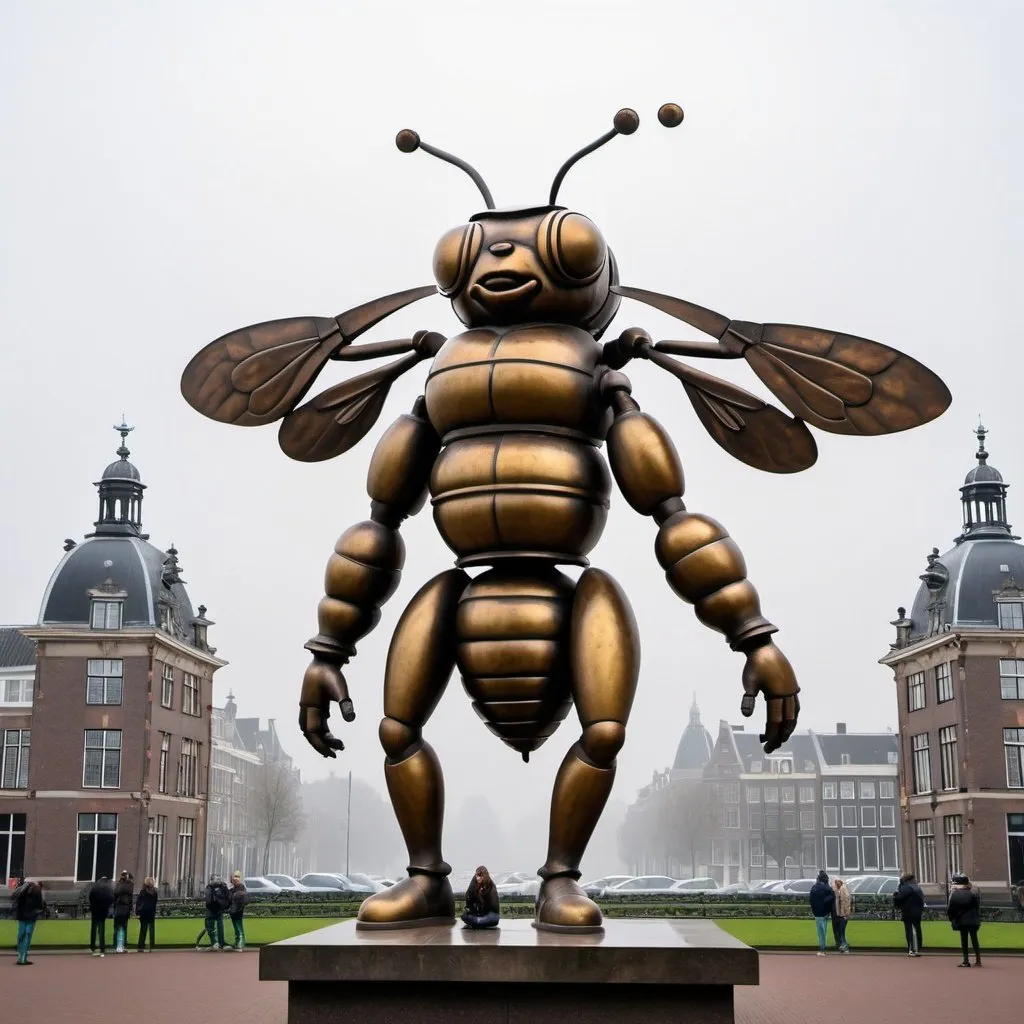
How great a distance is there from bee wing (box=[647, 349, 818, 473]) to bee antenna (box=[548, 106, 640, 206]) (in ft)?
3.10

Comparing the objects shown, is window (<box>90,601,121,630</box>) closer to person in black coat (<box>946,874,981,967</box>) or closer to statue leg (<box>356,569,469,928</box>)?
person in black coat (<box>946,874,981,967</box>)

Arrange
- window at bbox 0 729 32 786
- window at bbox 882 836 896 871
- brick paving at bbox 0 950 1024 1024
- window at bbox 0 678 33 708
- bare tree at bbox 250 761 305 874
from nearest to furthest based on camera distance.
Answer: brick paving at bbox 0 950 1024 1024
window at bbox 0 729 32 786
window at bbox 0 678 33 708
bare tree at bbox 250 761 305 874
window at bbox 882 836 896 871

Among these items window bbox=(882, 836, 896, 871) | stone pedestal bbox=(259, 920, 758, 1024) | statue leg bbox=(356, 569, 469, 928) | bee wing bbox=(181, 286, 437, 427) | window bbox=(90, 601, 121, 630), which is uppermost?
window bbox=(90, 601, 121, 630)

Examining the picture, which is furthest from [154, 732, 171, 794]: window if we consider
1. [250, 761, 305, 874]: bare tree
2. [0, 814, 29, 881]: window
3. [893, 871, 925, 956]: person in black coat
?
[893, 871, 925, 956]: person in black coat

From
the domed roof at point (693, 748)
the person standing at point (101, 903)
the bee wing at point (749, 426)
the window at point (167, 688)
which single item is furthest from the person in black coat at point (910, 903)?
the domed roof at point (693, 748)

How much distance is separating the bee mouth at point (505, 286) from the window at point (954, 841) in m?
34.9

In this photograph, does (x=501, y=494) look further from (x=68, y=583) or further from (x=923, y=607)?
(x=923, y=607)

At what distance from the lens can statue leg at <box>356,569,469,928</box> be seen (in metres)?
5.66

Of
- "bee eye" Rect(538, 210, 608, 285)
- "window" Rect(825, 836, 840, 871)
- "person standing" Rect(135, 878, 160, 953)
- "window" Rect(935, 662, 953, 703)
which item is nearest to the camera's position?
"bee eye" Rect(538, 210, 608, 285)

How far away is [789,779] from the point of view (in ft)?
229

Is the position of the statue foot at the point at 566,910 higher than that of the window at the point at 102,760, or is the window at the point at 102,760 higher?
the window at the point at 102,760

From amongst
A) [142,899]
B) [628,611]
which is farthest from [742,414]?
[142,899]

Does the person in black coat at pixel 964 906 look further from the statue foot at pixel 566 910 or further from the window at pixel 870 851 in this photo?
the window at pixel 870 851

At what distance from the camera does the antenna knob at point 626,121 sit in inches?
235
